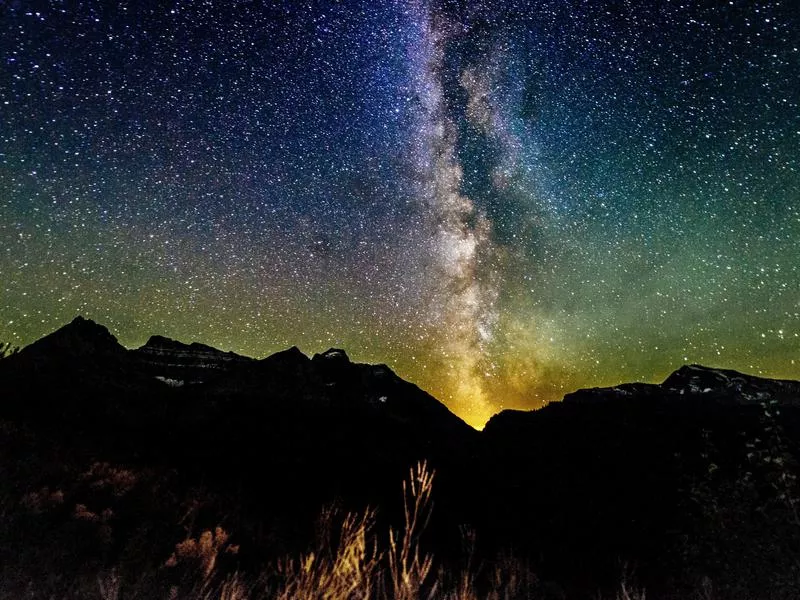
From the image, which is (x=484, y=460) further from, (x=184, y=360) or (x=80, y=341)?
(x=184, y=360)

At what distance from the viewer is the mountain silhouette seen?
305 inches

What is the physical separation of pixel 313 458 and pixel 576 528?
17061 millimetres

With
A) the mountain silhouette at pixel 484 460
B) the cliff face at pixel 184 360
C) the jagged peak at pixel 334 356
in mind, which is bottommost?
the mountain silhouette at pixel 484 460

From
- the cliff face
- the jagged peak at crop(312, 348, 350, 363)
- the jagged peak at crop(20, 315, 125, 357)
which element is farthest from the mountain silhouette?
the jagged peak at crop(312, 348, 350, 363)

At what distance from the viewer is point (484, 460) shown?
37.0 metres

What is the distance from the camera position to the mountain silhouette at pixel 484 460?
7.74 meters

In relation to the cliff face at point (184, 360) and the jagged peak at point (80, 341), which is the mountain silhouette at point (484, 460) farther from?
the cliff face at point (184, 360)

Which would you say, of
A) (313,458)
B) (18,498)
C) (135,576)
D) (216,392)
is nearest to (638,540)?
(313,458)

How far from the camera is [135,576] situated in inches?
244

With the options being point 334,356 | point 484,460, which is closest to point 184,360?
point 334,356

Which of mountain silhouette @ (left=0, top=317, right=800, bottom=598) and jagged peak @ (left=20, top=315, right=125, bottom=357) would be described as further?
jagged peak @ (left=20, top=315, right=125, bottom=357)

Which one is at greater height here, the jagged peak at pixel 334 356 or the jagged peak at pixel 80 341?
the jagged peak at pixel 334 356

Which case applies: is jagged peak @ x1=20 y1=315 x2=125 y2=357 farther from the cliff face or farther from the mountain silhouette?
the cliff face

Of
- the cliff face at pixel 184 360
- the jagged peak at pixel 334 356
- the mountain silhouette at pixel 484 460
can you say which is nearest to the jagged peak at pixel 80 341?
the mountain silhouette at pixel 484 460
